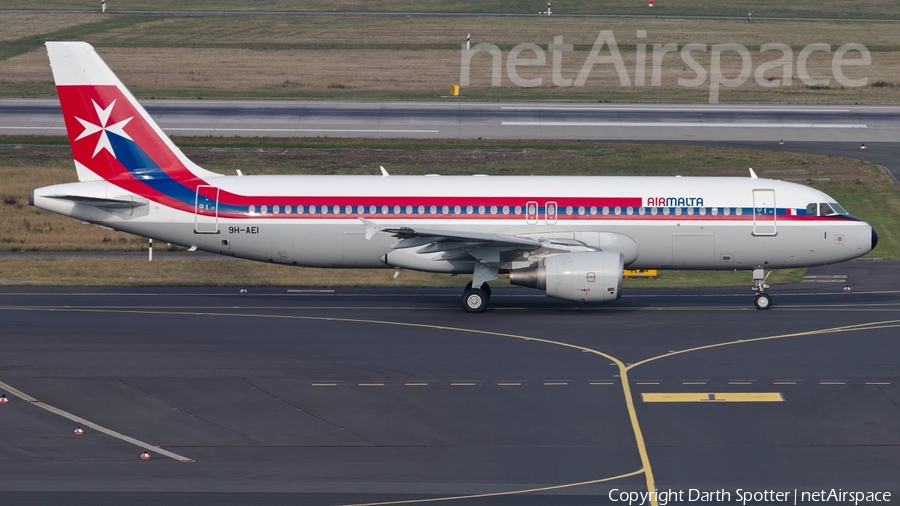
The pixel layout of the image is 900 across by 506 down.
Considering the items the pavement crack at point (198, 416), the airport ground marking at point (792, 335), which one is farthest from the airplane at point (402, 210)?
the pavement crack at point (198, 416)

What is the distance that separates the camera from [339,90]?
87.1 metres

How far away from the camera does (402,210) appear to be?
36.3 metres

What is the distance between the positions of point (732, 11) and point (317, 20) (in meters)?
49.1

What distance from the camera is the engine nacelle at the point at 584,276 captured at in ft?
112

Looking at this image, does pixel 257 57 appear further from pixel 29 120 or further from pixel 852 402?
pixel 852 402

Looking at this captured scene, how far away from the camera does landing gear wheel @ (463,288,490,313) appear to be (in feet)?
118

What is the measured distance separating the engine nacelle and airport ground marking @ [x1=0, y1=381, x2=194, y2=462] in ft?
49.5

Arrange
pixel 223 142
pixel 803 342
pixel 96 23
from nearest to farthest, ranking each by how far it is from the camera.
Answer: pixel 803 342 → pixel 223 142 → pixel 96 23

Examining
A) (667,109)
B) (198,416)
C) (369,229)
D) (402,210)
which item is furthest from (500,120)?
(198,416)

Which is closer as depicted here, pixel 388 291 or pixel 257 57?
pixel 388 291

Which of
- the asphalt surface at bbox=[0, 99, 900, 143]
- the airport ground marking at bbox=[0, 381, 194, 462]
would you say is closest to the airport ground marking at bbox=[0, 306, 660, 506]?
the airport ground marking at bbox=[0, 381, 194, 462]

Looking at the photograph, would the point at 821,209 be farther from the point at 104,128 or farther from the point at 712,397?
the point at 104,128

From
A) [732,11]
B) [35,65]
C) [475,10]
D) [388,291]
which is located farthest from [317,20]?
[388,291]

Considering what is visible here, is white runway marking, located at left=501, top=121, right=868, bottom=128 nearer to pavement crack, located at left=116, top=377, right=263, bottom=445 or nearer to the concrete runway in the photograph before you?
the concrete runway
